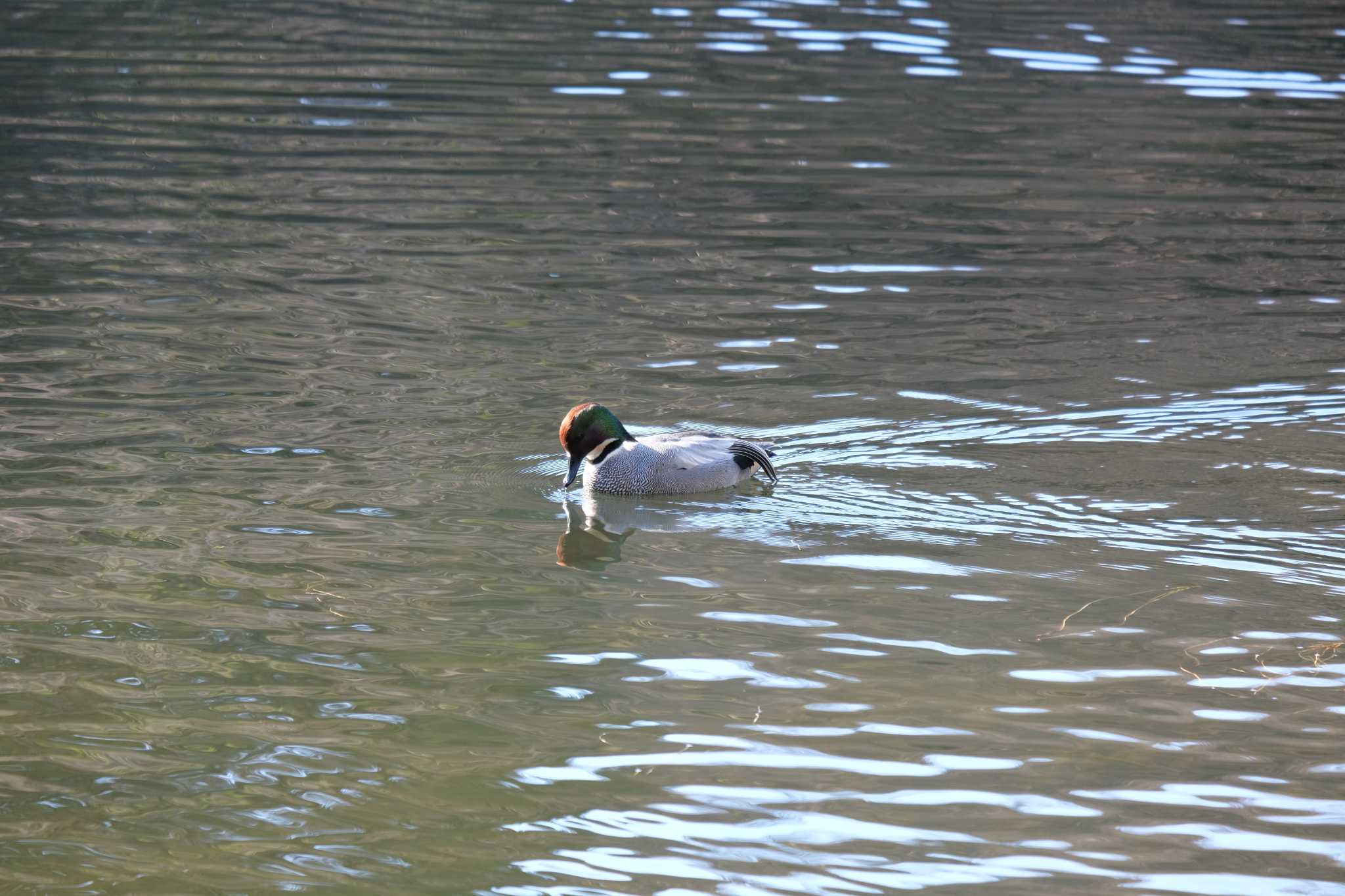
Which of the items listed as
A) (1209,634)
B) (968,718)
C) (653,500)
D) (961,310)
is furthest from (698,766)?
(961,310)

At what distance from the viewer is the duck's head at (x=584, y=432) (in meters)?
9.40

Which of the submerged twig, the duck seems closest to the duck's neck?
the duck

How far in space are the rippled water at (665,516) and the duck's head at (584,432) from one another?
0.26 metres

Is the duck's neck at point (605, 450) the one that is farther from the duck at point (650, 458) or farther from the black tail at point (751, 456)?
the black tail at point (751, 456)

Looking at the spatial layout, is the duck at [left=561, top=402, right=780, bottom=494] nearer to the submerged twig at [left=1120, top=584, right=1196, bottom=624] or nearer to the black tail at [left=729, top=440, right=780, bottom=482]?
the black tail at [left=729, top=440, right=780, bottom=482]

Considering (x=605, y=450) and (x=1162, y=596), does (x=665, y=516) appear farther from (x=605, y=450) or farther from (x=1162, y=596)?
(x=1162, y=596)

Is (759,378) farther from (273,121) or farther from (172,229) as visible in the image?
(273,121)

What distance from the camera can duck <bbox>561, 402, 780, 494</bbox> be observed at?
939 cm

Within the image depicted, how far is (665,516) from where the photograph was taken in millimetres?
9344

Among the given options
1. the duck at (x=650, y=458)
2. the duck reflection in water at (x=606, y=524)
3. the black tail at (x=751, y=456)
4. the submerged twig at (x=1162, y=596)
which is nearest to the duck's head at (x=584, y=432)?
the duck at (x=650, y=458)

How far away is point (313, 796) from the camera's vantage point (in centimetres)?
620

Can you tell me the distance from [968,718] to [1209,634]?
4.69 feet

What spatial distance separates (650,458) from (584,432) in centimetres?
39

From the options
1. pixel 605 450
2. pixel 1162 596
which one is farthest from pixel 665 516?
pixel 1162 596
